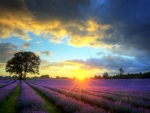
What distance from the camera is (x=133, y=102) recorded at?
8.99 m

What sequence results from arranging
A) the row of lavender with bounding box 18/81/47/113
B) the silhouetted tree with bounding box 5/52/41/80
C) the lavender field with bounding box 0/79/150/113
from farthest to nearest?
1. the silhouetted tree with bounding box 5/52/41/80
2. the lavender field with bounding box 0/79/150/113
3. the row of lavender with bounding box 18/81/47/113

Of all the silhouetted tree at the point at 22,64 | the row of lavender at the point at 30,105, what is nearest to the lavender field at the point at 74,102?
the row of lavender at the point at 30,105

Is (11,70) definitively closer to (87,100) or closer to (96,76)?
(96,76)

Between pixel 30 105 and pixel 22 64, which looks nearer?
pixel 30 105

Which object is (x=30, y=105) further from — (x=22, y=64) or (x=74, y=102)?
(x=22, y=64)

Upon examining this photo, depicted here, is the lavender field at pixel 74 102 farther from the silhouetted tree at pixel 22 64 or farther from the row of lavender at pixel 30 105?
the silhouetted tree at pixel 22 64

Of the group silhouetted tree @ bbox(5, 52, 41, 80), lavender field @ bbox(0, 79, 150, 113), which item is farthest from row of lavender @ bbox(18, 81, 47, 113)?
silhouetted tree @ bbox(5, 52, 41, 80)

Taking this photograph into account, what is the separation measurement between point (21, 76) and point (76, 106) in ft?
188

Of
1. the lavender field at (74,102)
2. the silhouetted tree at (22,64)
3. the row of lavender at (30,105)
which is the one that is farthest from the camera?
the silhouetted tree at (22,64)

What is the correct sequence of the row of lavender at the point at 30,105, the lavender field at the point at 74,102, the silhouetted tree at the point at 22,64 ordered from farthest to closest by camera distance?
the silhouetted tree at the point at 22,64 → the lavender field at the point at 74,102 → the row of lavender at the point at 30,105

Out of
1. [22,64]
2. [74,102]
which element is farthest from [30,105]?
[22,64]

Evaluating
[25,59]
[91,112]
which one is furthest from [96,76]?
[91,112]

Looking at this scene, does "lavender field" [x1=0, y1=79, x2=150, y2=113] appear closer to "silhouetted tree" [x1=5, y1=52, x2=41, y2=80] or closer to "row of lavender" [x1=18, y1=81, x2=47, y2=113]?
"row of lavender" [x1=18, y1=81, x2=47, y2=113]

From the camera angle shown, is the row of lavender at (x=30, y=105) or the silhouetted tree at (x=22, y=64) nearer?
the row of lavender at (x=30, y=105)
